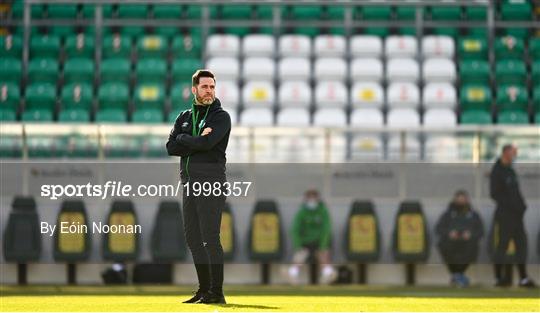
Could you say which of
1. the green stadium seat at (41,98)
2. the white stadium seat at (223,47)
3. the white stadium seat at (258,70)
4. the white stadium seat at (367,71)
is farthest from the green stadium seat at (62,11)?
the white stadium seat at (367,71)

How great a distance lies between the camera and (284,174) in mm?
14711

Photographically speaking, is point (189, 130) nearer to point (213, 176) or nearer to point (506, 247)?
point (213, 176)

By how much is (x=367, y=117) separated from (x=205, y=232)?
37.6 feet

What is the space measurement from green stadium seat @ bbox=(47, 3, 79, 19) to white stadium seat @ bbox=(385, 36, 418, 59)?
5.62 metres

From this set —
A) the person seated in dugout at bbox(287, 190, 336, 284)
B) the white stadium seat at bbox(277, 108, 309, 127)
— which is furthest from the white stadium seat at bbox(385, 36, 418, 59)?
the person seated in dugout at bbox(287, 190, 336, 284)

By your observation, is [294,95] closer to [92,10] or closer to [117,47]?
[117,47]

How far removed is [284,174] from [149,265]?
2.03 metres

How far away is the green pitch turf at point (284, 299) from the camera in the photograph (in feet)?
29.9

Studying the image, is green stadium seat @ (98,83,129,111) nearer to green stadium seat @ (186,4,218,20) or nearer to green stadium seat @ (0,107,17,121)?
green stadium seat @ (0,107,17,121)

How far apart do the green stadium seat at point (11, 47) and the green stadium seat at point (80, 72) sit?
1.04 meters

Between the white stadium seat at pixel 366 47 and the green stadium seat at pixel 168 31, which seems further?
the green stadium seat at pixel 168 31

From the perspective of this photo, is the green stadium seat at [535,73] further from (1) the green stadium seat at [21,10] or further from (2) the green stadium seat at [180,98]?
(1) the green stadium seat at [21,10]

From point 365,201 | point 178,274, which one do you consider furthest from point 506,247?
point 178,274

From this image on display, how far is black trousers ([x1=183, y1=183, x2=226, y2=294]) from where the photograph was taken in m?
7.89
